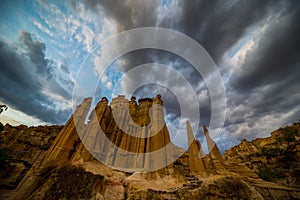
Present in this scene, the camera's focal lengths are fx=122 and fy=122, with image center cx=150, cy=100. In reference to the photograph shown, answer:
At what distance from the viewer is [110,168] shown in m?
17.4

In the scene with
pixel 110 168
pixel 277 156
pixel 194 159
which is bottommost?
pixel 110 168

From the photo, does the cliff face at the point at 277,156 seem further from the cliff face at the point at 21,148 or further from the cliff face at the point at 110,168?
the cliff face at the point at 21,148

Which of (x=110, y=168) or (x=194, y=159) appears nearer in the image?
(x=110, y=168)

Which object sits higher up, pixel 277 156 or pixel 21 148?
pixel 277 156

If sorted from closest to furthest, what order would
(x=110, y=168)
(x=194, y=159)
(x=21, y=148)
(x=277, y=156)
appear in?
(x=110, y=168) → (x=194, y=159) → (x=21, y=148) → (x=277, y=156)

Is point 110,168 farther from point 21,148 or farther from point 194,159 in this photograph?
point 21,148

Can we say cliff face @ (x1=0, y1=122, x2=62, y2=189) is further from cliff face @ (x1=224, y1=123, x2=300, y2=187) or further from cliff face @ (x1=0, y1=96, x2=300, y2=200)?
cliff face @ (x1=224, y1=123, x2=300, y2=187)

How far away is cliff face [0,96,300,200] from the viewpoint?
1204cm

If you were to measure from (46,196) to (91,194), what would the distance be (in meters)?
3.65

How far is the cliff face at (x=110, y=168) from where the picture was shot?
12039mm

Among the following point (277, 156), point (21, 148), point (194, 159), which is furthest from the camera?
point (277, 156)

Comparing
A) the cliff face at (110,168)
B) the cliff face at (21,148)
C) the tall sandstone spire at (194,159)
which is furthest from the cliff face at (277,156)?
the cliff face at (21,148)

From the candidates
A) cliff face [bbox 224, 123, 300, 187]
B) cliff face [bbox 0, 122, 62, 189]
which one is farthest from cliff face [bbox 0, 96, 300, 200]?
cliff face [bbox 224, 123, 300, 187]

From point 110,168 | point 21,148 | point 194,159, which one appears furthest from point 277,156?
point 21,148
